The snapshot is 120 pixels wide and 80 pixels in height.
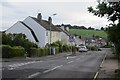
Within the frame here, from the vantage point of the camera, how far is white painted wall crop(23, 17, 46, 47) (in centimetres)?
8769

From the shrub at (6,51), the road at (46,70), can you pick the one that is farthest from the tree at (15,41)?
the road at (46,70)

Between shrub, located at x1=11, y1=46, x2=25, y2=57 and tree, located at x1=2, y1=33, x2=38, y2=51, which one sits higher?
tree, located at x1=2, y1=33, x2=38, y2=51

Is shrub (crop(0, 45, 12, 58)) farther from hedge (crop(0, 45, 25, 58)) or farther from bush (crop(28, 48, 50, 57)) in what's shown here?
bush (crop(28, 48, 50, 57))

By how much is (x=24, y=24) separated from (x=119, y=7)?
6697 cm

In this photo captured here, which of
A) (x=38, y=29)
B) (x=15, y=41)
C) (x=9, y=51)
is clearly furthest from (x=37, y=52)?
(x=38, y=29)

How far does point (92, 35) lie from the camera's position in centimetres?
18625

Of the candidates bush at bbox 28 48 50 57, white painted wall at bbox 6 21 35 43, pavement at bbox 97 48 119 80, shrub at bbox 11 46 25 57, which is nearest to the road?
pavement at bbox 97 48 119 80

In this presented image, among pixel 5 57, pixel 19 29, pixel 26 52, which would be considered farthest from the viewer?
pixel 19 29

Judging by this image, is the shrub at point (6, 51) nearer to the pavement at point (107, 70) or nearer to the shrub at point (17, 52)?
the shrub at point (17, 52)

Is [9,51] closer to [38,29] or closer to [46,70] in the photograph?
[46,70]

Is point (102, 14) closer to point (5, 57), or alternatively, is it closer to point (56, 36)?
point (5, 57)

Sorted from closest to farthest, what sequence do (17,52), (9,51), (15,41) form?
(9,51), (17,52), (15,41)

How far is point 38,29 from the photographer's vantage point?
8850 cm

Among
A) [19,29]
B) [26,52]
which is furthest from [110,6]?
[19,29]
